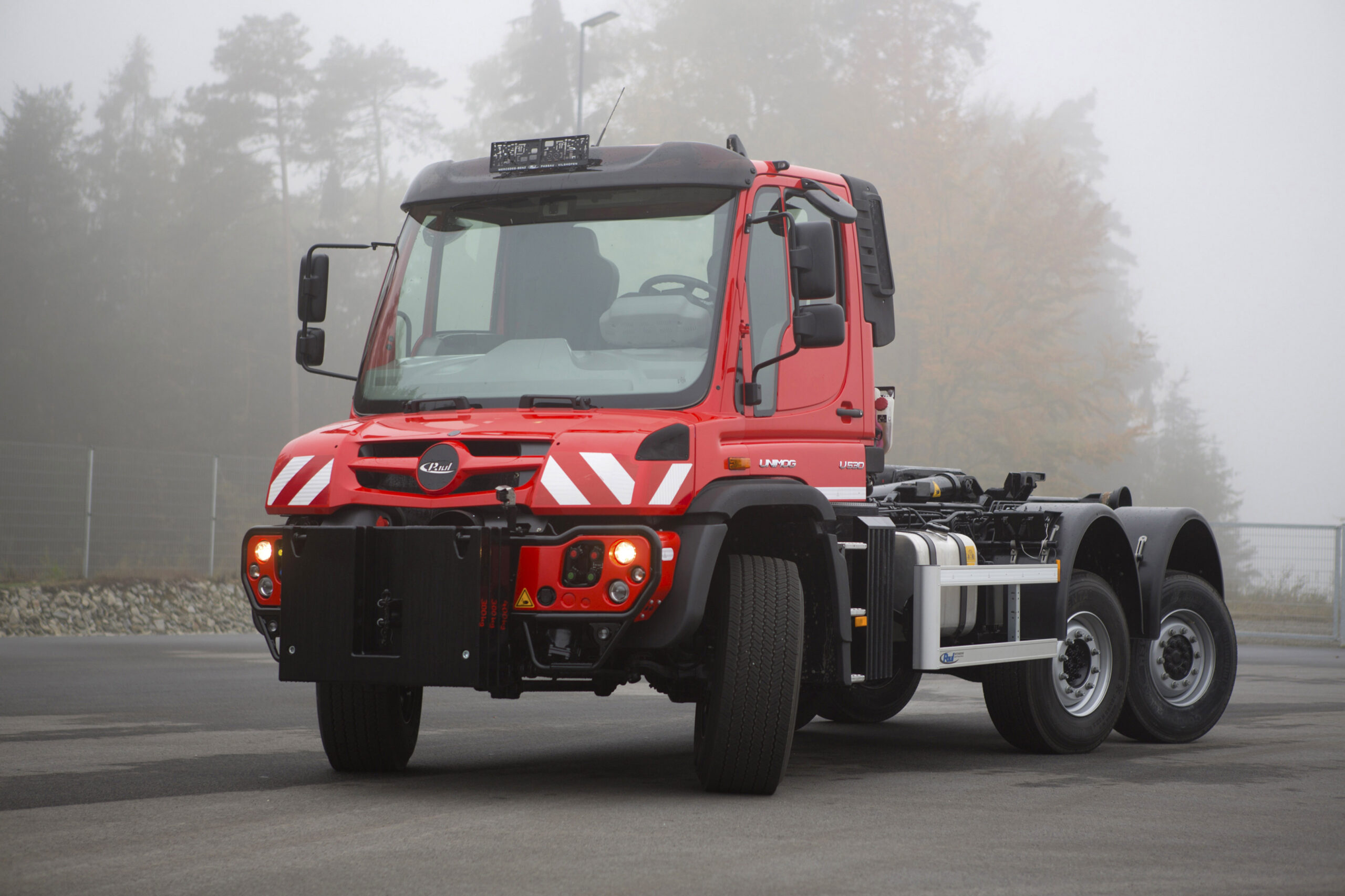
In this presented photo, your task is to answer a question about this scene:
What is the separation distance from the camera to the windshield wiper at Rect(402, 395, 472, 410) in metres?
7.32

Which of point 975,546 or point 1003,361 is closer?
point 975,546

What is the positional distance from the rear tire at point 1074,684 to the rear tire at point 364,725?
3.55 m

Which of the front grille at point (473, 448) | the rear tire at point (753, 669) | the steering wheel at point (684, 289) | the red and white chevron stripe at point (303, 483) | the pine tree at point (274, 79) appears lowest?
the rear tire at point (753, 669)

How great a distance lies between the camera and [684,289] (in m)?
7.32

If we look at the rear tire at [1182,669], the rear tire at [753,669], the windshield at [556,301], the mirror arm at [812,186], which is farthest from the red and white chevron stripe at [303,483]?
the rear tire at [1182,669]

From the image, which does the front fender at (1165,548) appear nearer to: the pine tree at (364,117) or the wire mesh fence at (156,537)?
the wire mesh fence at (156,537)

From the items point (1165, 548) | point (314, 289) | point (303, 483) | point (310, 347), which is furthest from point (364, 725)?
point (1165, 548)

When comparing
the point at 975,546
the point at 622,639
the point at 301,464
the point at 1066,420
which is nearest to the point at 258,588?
the point at 301,464

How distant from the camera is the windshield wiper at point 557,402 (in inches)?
279

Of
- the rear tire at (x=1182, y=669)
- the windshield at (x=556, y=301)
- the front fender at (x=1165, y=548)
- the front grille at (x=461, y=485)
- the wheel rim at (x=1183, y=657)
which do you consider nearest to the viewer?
the front grille at (x=461, y=485)

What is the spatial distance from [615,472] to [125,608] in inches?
724

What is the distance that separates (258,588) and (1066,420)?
104ft

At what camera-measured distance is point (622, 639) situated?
6.67 meters

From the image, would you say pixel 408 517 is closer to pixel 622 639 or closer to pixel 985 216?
pixel 622 639
